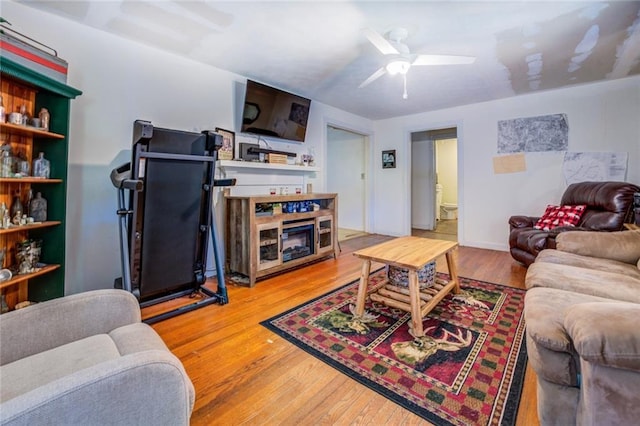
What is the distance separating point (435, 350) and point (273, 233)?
1.96 meters

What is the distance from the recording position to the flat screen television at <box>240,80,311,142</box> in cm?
328

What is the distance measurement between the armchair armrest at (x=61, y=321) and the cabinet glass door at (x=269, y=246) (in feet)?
5.68

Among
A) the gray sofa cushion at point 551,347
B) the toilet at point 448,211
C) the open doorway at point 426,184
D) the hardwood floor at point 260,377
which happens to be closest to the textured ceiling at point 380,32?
the gray sofa cushion at point 551,347

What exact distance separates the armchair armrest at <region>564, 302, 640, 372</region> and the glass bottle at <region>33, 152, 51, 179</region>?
115 inches

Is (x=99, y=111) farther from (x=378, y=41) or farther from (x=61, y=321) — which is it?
(x=378, y=41)

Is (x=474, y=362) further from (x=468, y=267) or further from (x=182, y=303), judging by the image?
(x=182, y=303)

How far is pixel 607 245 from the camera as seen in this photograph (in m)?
1.99

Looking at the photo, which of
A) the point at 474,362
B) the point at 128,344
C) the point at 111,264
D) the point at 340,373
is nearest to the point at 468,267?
the point at 474,362

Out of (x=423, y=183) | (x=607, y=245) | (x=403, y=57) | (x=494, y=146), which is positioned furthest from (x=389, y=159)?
(x=607, y=245)

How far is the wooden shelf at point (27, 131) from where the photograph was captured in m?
1.62

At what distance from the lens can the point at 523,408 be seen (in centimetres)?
127

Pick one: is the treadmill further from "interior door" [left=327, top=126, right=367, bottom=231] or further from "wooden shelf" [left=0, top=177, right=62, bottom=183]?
"interior door" [left=327, top=126, right=367, bottom=231]

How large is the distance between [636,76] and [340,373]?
482 centimetres

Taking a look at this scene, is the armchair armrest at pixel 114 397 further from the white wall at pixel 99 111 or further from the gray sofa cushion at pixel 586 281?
the white wall at pixel 99 111
